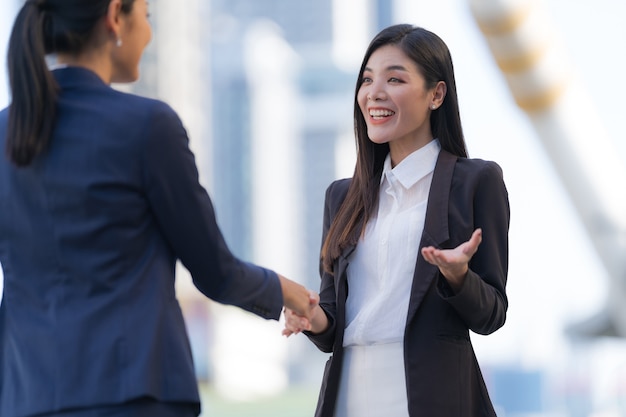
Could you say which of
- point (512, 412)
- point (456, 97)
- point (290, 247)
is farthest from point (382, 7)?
point (456, 97)

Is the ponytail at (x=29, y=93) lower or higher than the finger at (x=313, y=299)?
higher

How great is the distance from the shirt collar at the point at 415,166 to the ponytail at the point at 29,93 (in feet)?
3.70

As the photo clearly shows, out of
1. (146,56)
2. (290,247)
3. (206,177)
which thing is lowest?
(290,247)

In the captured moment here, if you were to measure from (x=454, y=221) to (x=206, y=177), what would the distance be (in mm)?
90346

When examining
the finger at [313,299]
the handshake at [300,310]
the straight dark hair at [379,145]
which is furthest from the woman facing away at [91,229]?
the straight dark hair at [379,145]

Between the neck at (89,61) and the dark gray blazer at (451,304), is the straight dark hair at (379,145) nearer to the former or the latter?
the dark gray blazer at (451,304)

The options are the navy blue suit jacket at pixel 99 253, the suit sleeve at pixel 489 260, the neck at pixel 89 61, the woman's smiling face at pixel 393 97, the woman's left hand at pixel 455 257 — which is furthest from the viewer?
the woman's smiling face at pixel 393 97

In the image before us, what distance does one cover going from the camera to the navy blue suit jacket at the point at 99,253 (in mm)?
2240

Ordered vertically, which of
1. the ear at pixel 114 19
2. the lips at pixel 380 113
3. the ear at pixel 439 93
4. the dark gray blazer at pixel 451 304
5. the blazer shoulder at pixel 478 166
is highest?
the ear at pixel 114 19

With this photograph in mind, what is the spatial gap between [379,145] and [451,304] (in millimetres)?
610

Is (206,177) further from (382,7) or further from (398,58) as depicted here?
(398,58)

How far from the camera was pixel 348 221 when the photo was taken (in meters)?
3.19

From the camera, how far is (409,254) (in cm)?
302

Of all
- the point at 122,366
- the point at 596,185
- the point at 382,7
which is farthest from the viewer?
the point at 382,7
